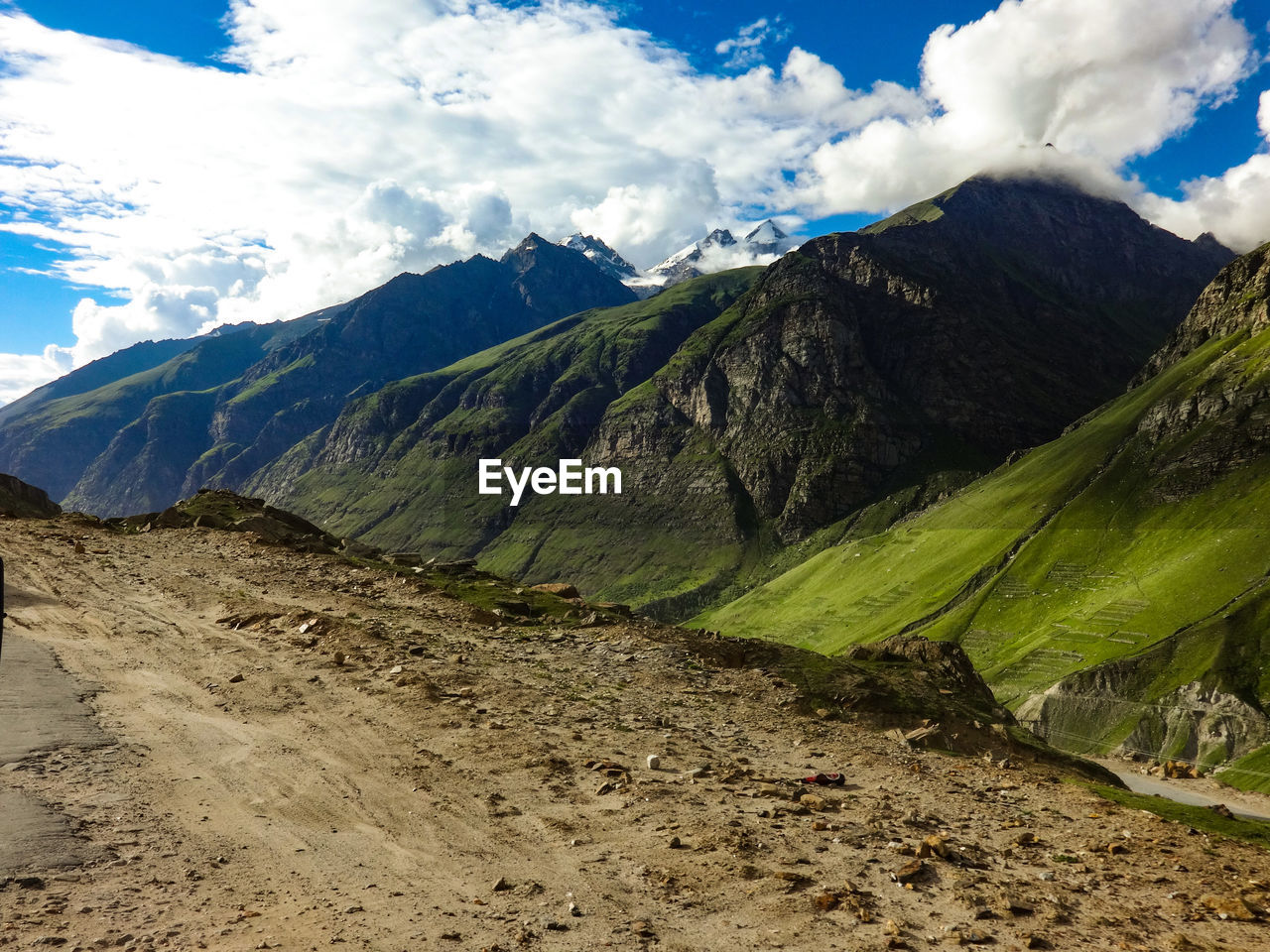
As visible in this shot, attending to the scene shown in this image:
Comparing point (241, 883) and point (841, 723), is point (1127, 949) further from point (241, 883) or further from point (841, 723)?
point (241, 883)

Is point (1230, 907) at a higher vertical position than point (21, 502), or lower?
lower

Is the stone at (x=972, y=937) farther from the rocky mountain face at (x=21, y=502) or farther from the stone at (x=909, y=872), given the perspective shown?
the rocky mountain face at (x=21, y=502)

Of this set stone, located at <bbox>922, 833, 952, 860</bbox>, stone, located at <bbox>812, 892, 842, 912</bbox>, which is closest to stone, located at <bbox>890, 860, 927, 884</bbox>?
stone, located at <bbox>922, 833, 952, 860</bbox>

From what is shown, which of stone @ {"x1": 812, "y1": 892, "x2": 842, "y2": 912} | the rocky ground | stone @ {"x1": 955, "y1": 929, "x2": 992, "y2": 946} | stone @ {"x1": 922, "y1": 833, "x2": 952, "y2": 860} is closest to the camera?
stone @ {"x1": 955, "y1": 929, "x2": 992, "y2": 946}

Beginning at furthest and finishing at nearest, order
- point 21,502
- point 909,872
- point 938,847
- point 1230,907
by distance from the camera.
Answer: point 21,502, point 938,847, point 909,872, point 1230,907

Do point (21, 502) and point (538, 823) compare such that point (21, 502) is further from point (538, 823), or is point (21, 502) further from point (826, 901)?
point (826, 901)

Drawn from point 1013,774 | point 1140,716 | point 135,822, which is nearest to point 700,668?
point 1013,774

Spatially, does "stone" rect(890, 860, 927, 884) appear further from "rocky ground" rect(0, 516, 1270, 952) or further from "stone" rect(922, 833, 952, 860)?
"stone" rect(922, 833, 952, 860)

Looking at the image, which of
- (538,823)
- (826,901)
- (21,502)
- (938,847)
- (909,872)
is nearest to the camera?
(826,901)

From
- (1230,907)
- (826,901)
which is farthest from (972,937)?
(1230,907)
